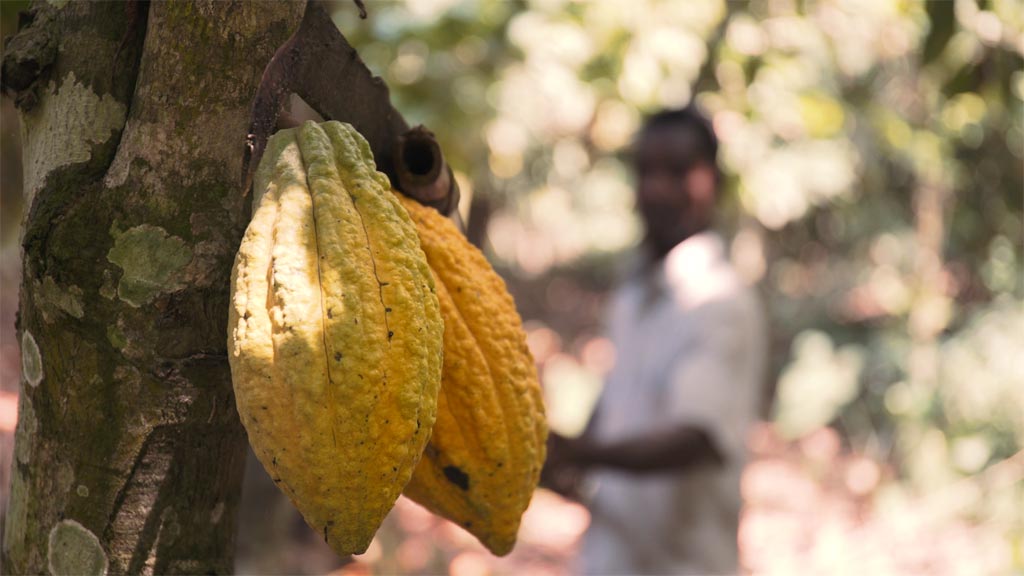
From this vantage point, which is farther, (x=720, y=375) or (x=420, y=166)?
(x=720, y=375)

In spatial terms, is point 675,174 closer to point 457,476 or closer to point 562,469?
point 562,469

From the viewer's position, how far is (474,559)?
4090 millimetres

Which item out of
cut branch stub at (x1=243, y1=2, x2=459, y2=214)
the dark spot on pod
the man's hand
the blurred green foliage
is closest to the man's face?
the blurred green foliage

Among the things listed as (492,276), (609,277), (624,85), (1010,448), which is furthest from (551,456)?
(609,277)

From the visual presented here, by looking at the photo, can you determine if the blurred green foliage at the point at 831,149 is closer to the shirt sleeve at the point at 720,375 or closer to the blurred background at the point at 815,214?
the blurred background at the point at 815,214

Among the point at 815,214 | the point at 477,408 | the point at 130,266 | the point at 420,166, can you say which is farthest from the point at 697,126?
the point at 815,214

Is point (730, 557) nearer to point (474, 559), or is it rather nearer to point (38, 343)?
point (474, 559)

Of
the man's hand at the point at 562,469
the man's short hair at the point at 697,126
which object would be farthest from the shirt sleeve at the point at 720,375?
the man's short hair at the point at 697,126

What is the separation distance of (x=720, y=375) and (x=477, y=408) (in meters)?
1.70

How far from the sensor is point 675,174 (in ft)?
8.66

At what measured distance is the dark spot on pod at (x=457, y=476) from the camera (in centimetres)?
79

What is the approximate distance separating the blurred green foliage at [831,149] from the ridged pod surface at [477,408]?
40.2 inches

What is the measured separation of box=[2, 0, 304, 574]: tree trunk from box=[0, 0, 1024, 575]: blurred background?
23.6 inches

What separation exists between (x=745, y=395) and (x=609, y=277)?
25.0ft
